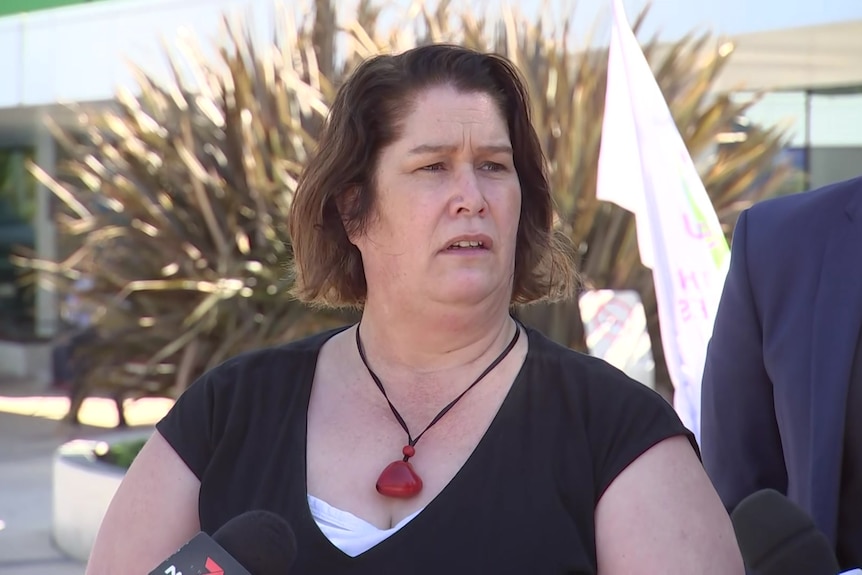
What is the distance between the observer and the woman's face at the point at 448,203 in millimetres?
2154

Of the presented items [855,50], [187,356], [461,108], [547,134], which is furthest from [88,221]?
[461,108]

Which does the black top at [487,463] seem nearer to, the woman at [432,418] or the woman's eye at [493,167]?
the woman at [432,418]

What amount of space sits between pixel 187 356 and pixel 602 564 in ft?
17.9

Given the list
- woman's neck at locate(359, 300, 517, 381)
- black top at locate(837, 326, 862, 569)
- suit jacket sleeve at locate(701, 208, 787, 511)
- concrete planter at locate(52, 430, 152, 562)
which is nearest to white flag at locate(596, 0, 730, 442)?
suit jacket sleeve at locate(701, 208, 787, 511)

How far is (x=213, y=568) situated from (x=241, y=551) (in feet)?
0.27

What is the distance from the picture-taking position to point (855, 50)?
9.91m

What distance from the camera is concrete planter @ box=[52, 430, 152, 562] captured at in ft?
22.8

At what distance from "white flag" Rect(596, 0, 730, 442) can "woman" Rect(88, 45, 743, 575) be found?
170cm

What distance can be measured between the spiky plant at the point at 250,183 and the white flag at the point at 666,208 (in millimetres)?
2120

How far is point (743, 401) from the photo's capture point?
2373 millimetres

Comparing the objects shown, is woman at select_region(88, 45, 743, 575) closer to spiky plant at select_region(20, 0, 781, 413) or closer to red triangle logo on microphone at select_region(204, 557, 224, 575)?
red triangle logo on microphone at select_region(204, 557, 224, 575)

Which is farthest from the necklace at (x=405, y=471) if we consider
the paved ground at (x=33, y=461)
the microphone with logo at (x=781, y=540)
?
the paved ground at (x=33, y=461)

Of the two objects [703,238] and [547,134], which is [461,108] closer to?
[703,238]

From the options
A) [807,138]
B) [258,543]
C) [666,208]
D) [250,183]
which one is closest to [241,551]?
[258,543]
